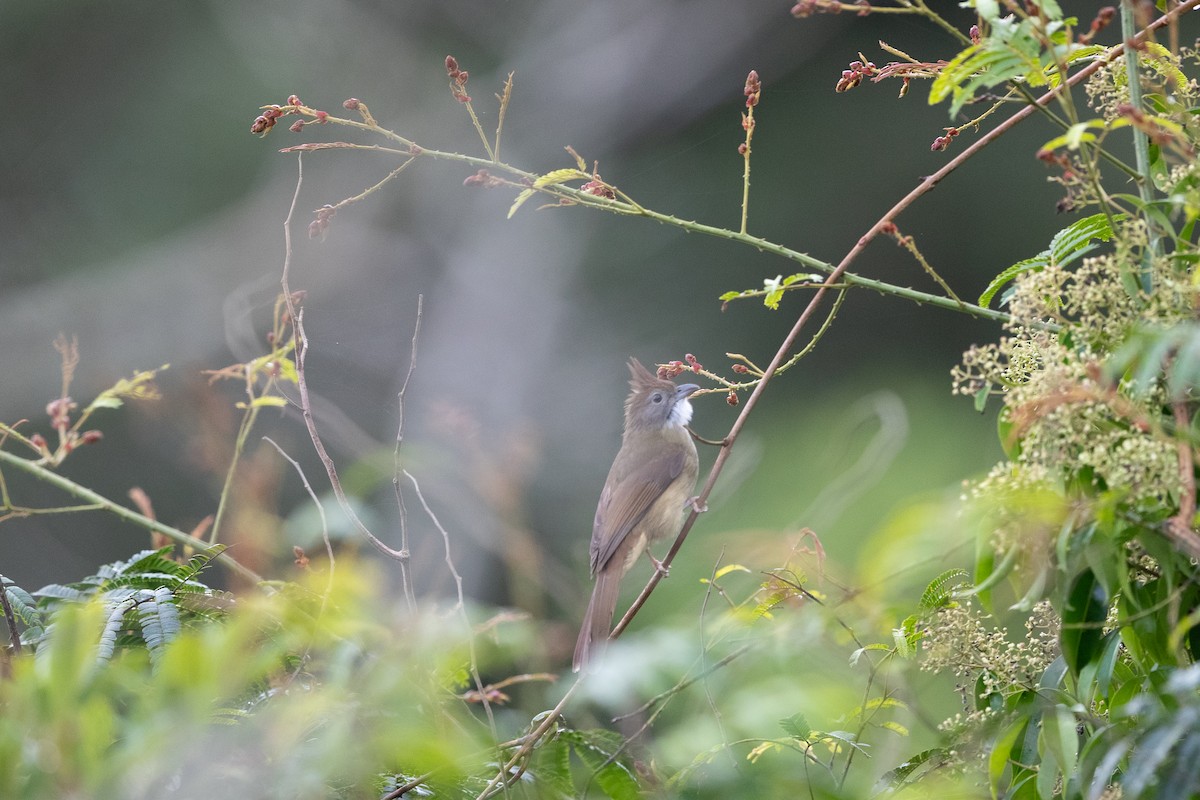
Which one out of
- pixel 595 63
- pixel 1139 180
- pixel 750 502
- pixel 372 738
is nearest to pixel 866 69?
pixel 1139 180

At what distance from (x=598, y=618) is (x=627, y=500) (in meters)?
0.57

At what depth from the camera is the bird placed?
3617 mm

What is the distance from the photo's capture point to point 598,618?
3246mm

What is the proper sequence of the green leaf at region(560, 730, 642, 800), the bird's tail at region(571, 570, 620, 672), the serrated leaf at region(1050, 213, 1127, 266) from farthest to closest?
the bird's tail at region(571, 570, 620, 672), the serrated leaf at region(1050, 213, 1127, 266), the green leaf at region(560, 730, 642, 800)

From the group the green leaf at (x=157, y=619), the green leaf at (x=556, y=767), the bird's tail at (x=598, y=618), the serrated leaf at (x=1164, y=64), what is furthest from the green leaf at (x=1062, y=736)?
the bird's tail at (x=598, y=618)

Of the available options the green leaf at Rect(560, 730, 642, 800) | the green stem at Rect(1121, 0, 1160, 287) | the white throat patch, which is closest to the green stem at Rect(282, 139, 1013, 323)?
the green stem at Rect(1121, 0, 1160, 287)

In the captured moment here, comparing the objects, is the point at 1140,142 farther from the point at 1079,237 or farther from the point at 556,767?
the point at 556,767

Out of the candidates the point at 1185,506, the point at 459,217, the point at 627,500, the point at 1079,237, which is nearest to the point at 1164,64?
the point at 1079,237

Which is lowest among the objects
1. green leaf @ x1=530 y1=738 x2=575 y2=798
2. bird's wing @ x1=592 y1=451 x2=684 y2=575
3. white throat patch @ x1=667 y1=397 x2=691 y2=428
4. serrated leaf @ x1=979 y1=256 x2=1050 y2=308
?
bird's wing @ x1=592 y1=451 x2=684 y2=575

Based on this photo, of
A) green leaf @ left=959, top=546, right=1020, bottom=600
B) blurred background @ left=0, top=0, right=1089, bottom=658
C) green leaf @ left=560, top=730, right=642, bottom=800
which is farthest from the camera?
blurred background @ left=0, top=0, right=1089, bottom=658

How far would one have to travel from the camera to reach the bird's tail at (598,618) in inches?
116

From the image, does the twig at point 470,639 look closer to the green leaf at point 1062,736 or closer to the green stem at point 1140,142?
the green leaf at point 1062,736

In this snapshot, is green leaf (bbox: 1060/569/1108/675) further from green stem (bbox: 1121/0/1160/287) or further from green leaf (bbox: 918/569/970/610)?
green stem (bbox: 1121/0/1160/287)

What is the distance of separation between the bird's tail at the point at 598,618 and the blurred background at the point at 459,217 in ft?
7.61
